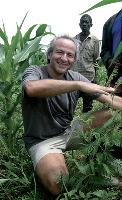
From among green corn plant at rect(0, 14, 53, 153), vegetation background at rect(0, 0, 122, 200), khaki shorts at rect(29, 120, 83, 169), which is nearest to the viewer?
vegetation background at rect(0, 0, 122, 200)

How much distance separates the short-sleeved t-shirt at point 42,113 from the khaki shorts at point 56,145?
1.7 inches

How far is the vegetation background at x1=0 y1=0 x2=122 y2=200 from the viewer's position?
1904 millimetres

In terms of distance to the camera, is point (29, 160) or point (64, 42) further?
point (29, 160)

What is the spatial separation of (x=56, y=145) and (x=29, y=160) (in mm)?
455

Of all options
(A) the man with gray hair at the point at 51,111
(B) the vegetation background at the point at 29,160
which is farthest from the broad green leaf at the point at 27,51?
(A) the man with gray hair at the point at 51,111

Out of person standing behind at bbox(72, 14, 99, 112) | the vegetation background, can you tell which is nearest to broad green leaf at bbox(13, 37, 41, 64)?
the vegetation background

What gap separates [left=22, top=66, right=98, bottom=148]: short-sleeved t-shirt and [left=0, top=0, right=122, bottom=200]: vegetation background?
0.75 ft

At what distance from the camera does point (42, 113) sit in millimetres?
2660

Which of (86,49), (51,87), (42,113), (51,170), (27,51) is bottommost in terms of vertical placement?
(51,170)

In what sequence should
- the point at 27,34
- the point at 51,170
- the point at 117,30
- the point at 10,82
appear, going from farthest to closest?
the point at 27,34
the point at 10,82
the point at 117,30
the point at 51,170

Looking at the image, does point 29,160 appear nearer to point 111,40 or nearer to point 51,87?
point 51,87

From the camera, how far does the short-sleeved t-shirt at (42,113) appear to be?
2641mm

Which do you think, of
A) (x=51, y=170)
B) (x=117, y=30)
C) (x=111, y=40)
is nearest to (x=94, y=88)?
(x=51, y=170)

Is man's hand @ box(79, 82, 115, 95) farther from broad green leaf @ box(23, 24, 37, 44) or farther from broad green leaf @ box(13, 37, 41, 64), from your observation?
broad green leaf @ box(23, 24, 37, 44)
